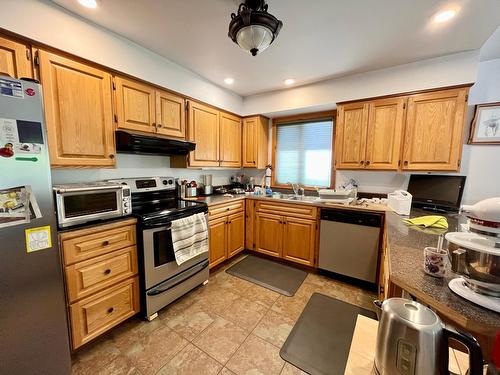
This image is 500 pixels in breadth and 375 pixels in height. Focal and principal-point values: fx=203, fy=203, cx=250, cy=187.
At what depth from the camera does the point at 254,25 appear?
1.30 metres

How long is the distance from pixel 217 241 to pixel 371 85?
105 inches

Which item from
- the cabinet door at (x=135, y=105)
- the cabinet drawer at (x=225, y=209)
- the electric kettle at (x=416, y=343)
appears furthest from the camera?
the cabinet drawer at (x=225, y=209)

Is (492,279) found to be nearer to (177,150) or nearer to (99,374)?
(99,374)

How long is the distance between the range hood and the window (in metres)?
1.70

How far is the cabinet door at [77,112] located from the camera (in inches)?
57.9

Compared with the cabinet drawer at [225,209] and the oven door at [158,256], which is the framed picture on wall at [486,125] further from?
the oven door at [158,256]

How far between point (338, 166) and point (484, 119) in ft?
4.96

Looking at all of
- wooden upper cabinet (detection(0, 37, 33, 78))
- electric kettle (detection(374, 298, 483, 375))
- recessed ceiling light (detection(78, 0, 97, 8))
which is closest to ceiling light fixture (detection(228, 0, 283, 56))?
recessed ceiling light (detection(78, 0, 97, 8))

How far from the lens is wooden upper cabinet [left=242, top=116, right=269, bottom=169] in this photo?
332cm

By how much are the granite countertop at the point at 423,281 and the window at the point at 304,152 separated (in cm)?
180

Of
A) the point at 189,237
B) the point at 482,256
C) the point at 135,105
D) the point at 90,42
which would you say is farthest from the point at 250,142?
the point at 482,256

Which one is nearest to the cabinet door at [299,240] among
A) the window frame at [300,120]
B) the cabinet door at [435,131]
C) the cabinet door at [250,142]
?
the window frame at [300,120]

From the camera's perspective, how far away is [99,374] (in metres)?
1.35

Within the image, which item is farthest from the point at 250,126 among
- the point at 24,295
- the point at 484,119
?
the point at 24,295
